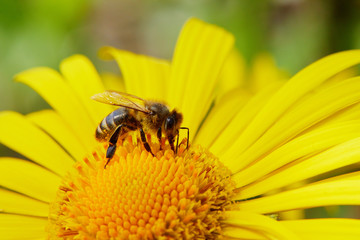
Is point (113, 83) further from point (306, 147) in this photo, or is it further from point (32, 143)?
point (306, 147)

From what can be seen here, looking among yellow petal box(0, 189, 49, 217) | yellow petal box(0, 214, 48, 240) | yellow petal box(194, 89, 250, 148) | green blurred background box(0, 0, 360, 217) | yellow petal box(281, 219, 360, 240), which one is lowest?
yellow petal box(0, 214, 48, 240)

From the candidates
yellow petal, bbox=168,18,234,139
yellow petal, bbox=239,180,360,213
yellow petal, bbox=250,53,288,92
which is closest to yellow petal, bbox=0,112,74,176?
yellow petal, bbox=168,18,234,139

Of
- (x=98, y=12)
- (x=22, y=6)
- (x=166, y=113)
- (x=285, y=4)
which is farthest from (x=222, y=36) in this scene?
(x=98, y=12)

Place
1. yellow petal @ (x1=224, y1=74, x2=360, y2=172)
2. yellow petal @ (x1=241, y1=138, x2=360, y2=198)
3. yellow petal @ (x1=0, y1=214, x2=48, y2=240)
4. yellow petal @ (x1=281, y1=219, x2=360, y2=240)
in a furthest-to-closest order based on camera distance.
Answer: yellow petal @ (x1=0, y1=214, x2=48, y2=240) → yellow petal @ (x1=224, y1=74, x2=360, y2=172) → yellow petal @ (x1=241, y1=138, x2=360, y2=198) → yellow petal @ (x1=281, y1=219, x2=360, y2=240)

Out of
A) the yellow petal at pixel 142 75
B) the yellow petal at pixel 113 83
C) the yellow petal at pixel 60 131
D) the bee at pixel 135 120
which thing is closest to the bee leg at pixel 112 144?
the bee at pixel 135 120

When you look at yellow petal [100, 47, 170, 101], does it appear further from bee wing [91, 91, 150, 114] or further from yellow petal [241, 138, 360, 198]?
yellow petal [241, 138, 360, 198]

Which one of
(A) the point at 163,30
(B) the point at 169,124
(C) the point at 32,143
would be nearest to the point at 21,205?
(C) the point at 32,143

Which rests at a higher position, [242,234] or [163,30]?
[163,30]

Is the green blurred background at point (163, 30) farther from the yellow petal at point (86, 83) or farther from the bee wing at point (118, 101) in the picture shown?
the bee wing at point (118, 101)

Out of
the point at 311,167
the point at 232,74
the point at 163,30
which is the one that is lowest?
the point at 311,167
